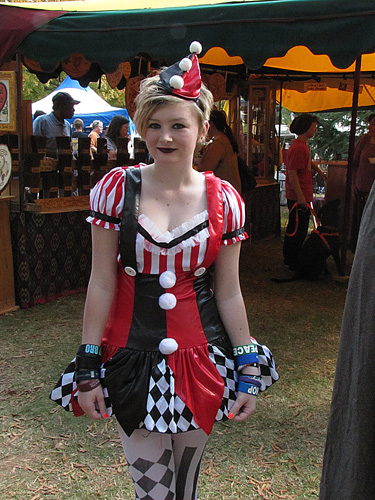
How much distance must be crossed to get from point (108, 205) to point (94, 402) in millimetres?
582

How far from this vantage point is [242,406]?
5.33ft

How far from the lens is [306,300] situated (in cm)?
557

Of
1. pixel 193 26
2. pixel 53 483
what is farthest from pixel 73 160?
pixel 53 483

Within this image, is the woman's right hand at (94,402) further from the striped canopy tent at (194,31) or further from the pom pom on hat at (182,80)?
the striped canopy tent at (194,31)

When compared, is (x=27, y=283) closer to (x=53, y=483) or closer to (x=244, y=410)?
(x=53, y=483)

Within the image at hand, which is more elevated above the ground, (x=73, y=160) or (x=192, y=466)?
(x=73, y=160)

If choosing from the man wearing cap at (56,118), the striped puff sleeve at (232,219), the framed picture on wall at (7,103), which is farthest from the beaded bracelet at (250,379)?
the man wearing cap at (56,118)

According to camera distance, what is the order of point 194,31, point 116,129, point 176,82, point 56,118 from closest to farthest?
point 176,82, point 194,31, point 56,118, point 116,129

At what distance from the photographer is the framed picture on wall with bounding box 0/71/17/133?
5039 mm

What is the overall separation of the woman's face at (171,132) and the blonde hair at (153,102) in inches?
0.5

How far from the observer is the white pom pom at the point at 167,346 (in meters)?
1.54

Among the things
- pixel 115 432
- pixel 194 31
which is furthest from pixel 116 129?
pixel 115 432

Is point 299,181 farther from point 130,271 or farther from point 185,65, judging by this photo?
point 130,271

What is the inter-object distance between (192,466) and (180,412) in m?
0.26
